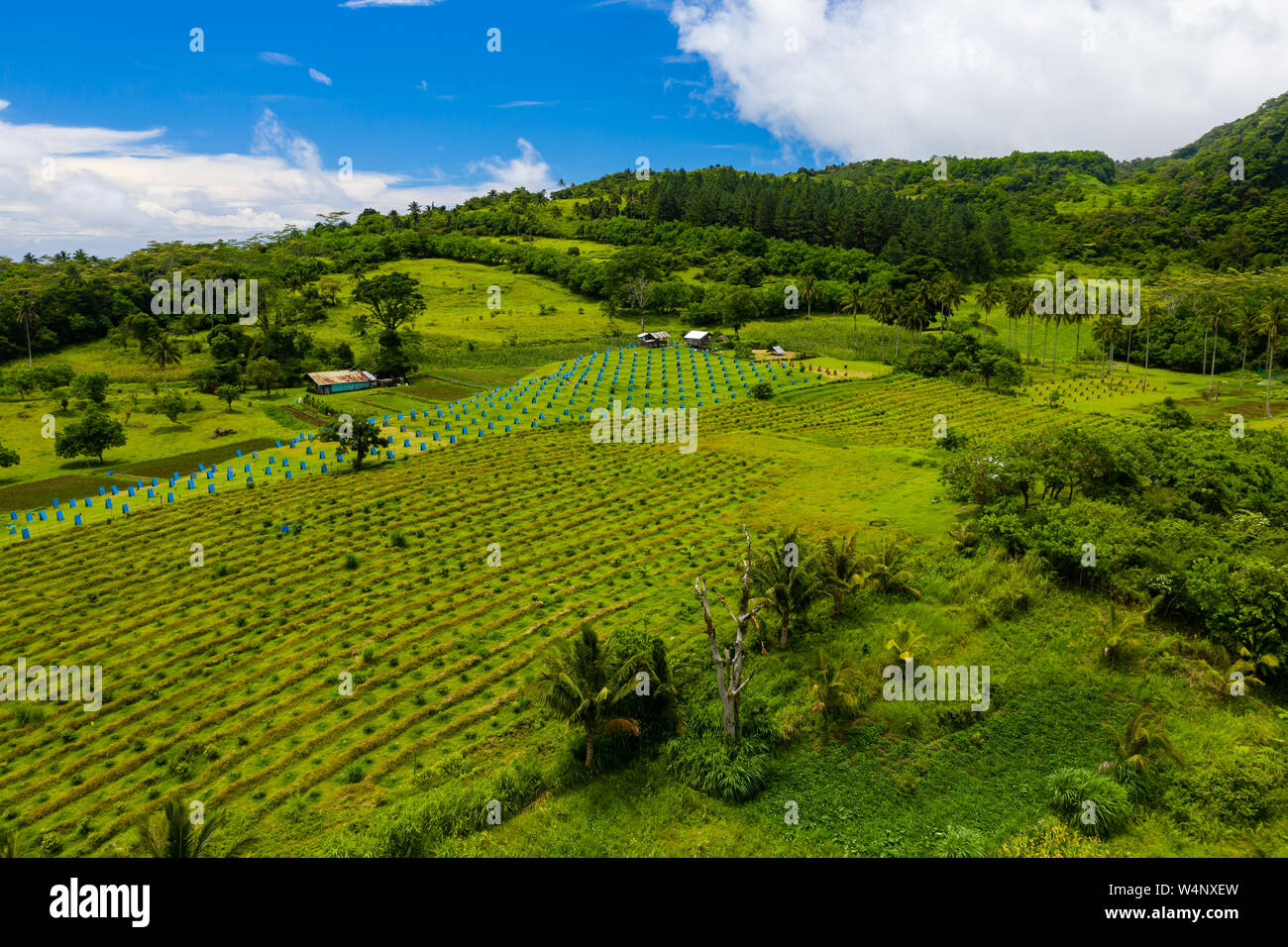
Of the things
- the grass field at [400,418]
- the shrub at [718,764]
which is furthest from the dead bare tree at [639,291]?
the shrub at [718,764]

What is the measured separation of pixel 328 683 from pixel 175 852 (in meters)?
10.0

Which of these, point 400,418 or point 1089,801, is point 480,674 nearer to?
point 1089,801

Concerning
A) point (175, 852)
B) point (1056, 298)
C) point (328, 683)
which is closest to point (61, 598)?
point (328, 683)

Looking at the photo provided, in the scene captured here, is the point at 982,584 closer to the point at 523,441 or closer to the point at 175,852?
the point at 175,852

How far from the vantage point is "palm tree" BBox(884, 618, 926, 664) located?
24370mm

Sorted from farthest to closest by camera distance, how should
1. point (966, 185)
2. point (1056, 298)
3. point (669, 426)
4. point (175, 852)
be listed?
point (966, 185)
point (1056, 298)
point (669, 426)
point (175, 852)

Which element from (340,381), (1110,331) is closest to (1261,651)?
(1110,331)

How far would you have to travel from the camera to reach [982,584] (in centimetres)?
2925

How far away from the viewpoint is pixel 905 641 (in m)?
25.7

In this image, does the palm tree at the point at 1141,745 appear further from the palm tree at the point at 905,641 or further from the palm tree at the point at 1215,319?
the palm tree at the point at 1215,319

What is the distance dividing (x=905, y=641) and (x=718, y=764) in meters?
9.85

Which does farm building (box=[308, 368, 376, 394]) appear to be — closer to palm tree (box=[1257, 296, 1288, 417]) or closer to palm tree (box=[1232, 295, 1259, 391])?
palm tree (box=[1257, 296, 1288, 417])

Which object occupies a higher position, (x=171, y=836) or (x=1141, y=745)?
(x=171, y=836)

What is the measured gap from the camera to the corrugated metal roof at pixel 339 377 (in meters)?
75.6
